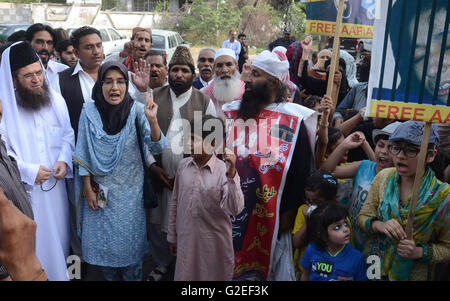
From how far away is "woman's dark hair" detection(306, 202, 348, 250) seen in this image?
8.86ft

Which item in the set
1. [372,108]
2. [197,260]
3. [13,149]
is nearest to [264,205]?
[197,260]

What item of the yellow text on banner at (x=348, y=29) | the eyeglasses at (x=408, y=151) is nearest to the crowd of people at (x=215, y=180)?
the eyeglasses at (x=408, y=151)

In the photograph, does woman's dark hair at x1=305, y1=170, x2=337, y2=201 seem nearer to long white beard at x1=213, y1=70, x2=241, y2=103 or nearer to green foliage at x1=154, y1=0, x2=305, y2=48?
long white beard at x1=213, y1=70, x2=241, y2=103

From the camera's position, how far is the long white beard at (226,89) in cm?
436

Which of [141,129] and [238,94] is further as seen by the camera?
[238,94]

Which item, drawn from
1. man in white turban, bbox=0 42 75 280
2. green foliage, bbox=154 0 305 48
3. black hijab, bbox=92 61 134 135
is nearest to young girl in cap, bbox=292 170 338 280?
black hijab, bbox=92 61 134 135

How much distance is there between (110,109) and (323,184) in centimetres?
173

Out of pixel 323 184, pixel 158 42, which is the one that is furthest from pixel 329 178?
pixel 158 42

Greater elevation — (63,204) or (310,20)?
(310,20)

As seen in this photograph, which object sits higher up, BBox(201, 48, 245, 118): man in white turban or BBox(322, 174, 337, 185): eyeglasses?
BBox(201, 48, 245, 118): man in white turban

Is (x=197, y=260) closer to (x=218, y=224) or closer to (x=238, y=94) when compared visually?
(x=218, y=224)

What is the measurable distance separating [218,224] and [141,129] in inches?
40.9

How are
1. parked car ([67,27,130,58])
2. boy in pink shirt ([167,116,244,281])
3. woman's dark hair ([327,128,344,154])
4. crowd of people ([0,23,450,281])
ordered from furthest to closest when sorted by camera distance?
parked car ([67,27,130,58]), woman's dark hair ([327,128,344,154]), boy in pink shirt ([167,116,244,281]), crowd of people ([0,23,450,281])
